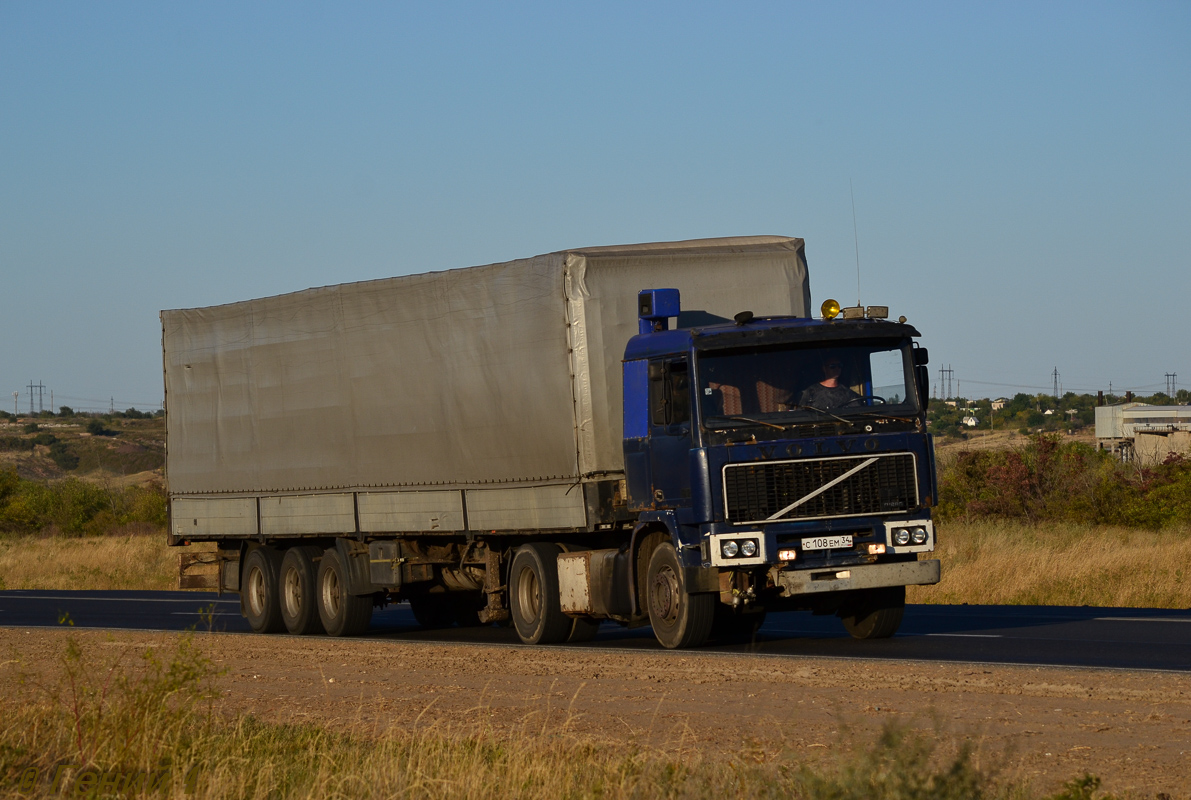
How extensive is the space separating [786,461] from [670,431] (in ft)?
3.75

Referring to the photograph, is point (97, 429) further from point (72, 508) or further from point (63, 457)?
point (72, 508)

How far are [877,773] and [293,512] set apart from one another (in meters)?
13.9

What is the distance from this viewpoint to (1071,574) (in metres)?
22.9

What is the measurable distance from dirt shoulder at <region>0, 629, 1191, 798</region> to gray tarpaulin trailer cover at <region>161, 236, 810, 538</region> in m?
2.25

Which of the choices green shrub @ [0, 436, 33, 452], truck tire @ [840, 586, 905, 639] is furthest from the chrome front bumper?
green shrub @ [0, 436, 33, 452]

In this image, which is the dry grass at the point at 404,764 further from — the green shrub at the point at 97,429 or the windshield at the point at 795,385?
the green shrub at the point at 97,429

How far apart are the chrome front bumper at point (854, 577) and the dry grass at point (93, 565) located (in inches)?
1031

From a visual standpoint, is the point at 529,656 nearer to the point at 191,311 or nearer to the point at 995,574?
the point at 191,311

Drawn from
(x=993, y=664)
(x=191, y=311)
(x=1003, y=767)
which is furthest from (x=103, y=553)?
(x=1003, y=767)

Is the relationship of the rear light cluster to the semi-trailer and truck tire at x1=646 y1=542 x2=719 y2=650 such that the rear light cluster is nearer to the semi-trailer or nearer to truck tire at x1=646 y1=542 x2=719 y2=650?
the semi-trailer

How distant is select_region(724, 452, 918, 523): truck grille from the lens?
1389 cm

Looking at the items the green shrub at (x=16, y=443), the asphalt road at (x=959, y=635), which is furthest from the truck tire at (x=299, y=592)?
the green shrub at (x=16, y=443)

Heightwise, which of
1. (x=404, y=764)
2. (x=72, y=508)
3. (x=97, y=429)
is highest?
(x=97, y=429)

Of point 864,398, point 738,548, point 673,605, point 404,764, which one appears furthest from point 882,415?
point 404,764
